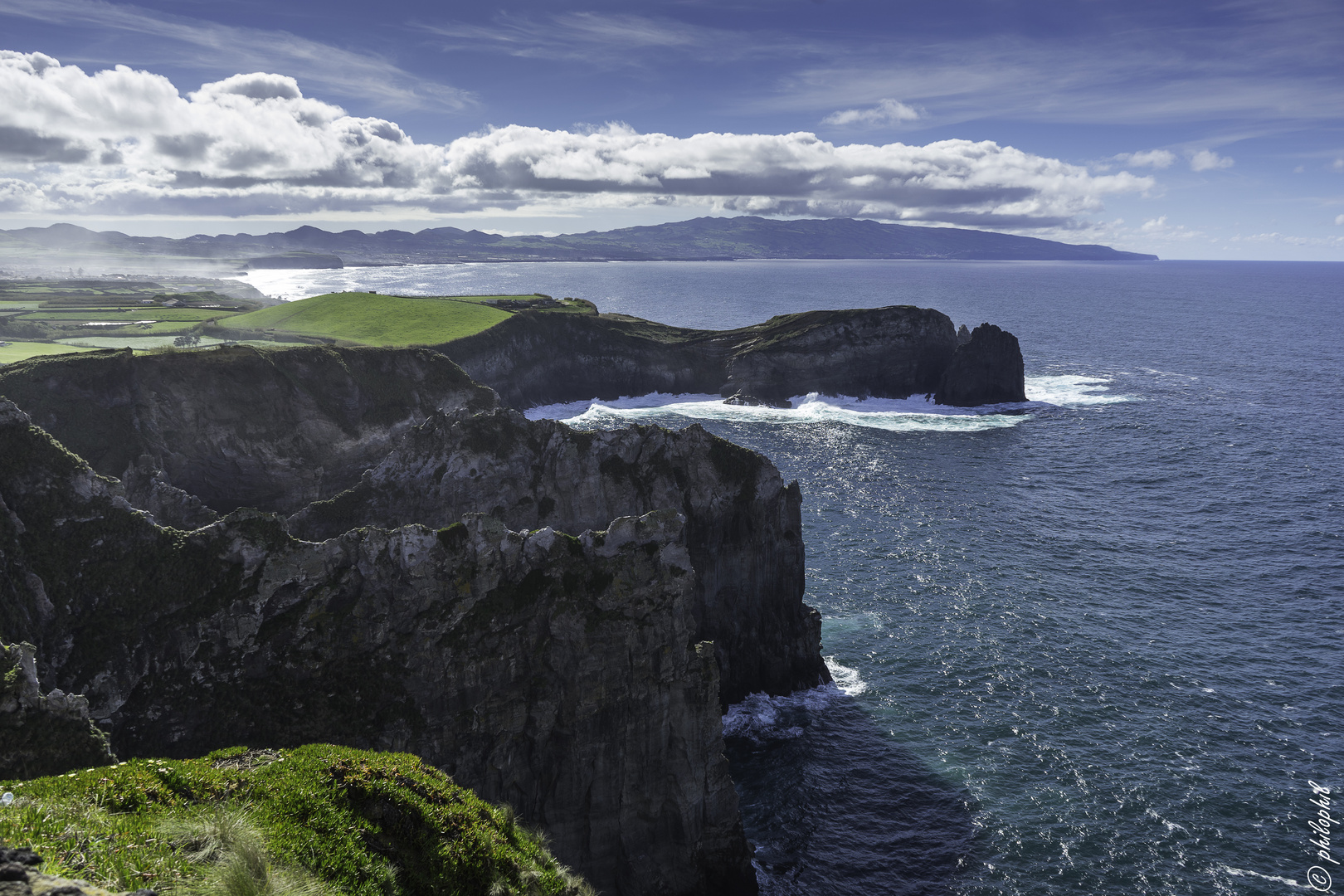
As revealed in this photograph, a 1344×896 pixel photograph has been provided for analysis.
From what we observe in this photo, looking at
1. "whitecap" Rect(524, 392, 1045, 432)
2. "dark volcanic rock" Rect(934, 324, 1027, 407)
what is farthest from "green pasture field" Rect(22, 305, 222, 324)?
"dark volcanic rock" Rect(934, 324, 1027, 407)

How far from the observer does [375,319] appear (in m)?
116

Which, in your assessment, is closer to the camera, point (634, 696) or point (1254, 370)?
point (634, 696)

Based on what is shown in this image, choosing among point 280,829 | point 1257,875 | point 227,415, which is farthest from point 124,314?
point 1257,875

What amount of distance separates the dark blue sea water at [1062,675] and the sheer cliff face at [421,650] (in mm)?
7207

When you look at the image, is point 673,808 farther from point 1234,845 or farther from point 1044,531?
Answer: point 1044,531

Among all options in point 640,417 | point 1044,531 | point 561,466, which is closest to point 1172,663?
point 1044,531

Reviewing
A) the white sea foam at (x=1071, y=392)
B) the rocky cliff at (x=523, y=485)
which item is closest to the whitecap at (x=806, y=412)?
the white sea foam at (x=1071, y=392)

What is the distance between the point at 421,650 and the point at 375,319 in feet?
322

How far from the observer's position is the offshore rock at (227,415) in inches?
2062

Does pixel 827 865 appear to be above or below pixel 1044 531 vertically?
below

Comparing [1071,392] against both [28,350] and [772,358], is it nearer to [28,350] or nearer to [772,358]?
[772,358]

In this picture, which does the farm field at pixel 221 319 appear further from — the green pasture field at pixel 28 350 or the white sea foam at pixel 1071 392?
the white sea foam at pixel 1071 392

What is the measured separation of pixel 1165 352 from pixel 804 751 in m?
166

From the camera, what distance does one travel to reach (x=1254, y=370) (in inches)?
5561
